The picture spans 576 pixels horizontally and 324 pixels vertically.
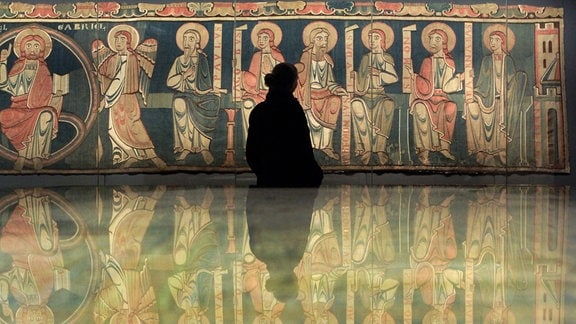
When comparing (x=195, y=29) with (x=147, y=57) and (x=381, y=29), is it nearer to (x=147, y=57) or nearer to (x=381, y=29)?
(x=147, y=57)

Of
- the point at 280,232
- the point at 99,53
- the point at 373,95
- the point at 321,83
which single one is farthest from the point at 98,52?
the point at 280,232

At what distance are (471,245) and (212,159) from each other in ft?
17.9

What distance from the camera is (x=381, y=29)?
347 inches

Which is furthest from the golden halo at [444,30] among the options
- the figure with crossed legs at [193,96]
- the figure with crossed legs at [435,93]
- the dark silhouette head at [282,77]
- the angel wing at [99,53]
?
the angel wing at [99,53]

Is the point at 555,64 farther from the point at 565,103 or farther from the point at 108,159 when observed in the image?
the point at 108,159

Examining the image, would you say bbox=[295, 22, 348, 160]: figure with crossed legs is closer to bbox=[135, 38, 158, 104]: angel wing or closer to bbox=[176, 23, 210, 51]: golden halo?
bbox=[176, 23, 210, 51]: golden halo

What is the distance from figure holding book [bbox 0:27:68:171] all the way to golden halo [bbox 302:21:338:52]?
234 cm

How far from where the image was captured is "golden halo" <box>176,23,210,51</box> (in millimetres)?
8852

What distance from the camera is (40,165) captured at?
895 cm

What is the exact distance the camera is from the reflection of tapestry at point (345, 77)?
28.9ft

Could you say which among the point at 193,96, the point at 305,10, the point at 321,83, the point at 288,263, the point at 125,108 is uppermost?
the point at 305,10

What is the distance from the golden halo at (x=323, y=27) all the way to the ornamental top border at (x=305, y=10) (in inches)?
3.5

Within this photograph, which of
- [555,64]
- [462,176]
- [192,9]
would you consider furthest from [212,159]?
[555,64]

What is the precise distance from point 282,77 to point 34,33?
8.02 feet
